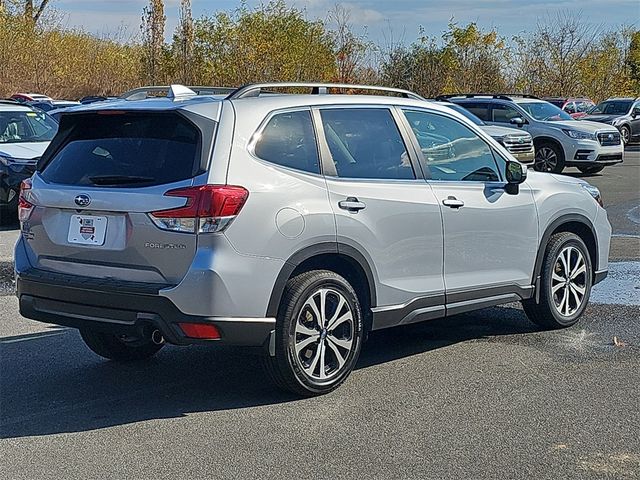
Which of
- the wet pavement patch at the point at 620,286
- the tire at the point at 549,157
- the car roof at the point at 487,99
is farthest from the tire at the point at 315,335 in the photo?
the car roof at the point at 487,99

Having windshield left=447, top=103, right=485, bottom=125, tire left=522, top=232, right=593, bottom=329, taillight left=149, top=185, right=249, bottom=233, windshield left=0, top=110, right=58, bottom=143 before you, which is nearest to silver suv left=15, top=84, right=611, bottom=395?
taillight left=149, top=185, right=249, bottom=233

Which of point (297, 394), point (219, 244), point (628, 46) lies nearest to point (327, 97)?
point (219, 244)

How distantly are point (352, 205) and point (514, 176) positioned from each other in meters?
1.60

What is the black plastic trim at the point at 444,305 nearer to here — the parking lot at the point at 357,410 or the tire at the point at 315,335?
the tire at the point at 315,335

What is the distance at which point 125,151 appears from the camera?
209 inches

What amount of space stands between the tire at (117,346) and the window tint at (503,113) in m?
15.9

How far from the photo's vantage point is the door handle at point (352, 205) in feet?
17.9

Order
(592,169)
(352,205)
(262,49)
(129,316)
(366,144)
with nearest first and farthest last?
(129,316) → (352,205) → (366,144) → (592,169) → (262,49)

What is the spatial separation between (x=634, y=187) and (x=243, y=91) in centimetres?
1502

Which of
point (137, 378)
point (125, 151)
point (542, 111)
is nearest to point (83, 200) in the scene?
point (125, 151)

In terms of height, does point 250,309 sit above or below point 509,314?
above

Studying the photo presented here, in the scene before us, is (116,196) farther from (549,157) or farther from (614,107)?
(614,107)

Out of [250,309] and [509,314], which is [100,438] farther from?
[509,314]

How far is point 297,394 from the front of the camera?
543cm
